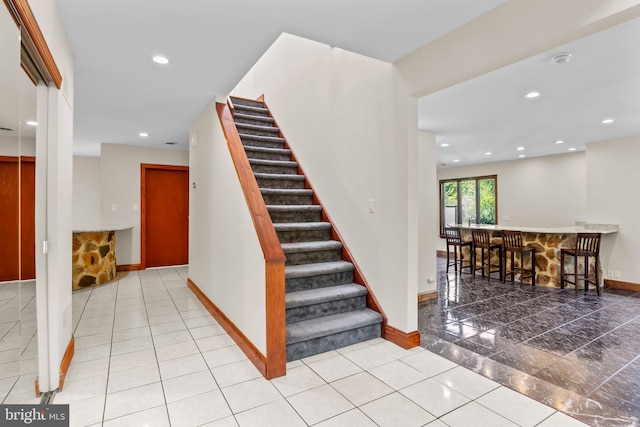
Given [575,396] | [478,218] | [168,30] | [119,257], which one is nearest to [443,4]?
[168,30]

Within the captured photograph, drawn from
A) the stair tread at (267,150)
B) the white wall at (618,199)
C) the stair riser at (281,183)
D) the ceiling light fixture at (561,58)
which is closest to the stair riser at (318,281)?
the stair riser at (281,183)

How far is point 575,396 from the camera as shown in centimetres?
210

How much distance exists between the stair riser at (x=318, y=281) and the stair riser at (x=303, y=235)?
593mm

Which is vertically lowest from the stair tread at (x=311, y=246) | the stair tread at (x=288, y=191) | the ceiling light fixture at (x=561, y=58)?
the stair tread at (x=311, y=246)

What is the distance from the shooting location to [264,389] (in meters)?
2.16

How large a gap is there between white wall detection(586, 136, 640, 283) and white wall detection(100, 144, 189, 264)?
27.4 feet

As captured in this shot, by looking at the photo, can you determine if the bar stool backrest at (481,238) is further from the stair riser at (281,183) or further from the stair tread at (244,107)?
the stair tread at (244,107)

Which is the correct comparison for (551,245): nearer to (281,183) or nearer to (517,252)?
(517,252)

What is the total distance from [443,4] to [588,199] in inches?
225

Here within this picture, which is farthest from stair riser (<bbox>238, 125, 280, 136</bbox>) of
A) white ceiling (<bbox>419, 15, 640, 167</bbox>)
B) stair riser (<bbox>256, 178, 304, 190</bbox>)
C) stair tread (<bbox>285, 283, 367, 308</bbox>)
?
stair tread (<bbox>285, 283, 367, 308</bbox>)

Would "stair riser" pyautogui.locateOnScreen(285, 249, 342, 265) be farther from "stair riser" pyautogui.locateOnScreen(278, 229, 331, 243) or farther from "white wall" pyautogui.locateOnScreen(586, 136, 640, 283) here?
"white wall" pyautogui.locateOnScreen(586, 136, 640, 283)

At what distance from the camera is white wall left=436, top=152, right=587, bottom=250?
6.81 m

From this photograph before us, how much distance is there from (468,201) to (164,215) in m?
7.82

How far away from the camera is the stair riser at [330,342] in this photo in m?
2.58
